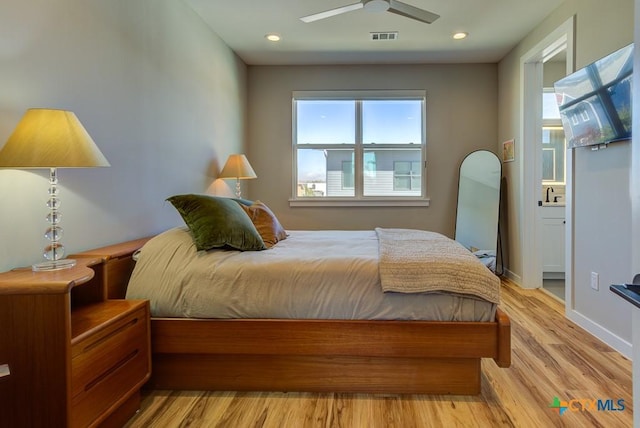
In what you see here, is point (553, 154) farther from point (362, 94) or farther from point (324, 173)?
point (324, 173)

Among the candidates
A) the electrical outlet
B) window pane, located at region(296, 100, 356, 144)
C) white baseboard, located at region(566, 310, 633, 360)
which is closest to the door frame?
white baseboard, located at region(566, 310, 633, 360)

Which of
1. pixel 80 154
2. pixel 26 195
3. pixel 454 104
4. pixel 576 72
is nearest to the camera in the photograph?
pixel 80 154

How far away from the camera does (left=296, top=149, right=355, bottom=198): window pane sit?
15.0 feet

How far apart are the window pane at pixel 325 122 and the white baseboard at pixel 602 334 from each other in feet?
9.75

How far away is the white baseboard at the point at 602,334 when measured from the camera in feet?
7.29

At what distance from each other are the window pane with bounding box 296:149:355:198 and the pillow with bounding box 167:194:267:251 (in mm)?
2472

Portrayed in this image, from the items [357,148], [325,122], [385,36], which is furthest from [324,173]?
[385,36]

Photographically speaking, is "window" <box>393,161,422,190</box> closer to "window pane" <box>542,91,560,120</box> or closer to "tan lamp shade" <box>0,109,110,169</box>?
A: "window pane" <box>542,91,560,120</box>

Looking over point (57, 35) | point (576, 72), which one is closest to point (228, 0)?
point (57, 35)

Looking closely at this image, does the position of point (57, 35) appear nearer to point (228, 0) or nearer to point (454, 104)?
point (228, 0)

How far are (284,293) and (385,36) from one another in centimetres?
297

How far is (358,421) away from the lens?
162 centimetres

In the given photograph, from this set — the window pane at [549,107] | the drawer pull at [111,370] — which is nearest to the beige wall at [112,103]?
the drawer pull at [111,370]

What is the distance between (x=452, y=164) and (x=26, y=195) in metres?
4.20
